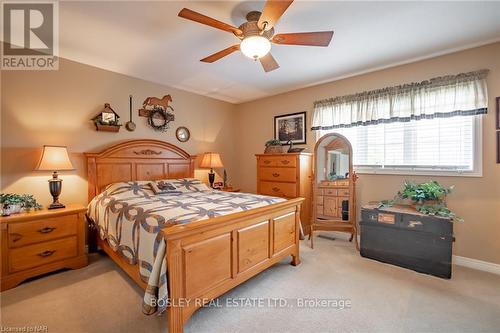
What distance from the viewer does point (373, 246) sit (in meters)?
2.77

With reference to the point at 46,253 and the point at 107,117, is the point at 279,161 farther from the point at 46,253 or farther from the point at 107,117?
the point at 46,253

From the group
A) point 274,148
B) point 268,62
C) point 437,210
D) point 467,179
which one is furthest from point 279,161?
point 467,179

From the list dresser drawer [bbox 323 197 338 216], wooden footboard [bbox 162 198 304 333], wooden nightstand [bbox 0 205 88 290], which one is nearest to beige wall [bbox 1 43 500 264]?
dresser drawer [bbox 323 197 338 216]

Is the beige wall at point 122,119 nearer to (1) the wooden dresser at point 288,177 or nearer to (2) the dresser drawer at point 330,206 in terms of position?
(2) the dresser drawer at point 330,206

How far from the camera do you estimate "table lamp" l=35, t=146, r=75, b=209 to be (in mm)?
2473

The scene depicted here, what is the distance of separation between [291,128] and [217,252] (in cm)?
299

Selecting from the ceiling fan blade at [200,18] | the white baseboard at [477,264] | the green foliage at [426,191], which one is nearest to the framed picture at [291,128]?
the green foliage at [426,191]

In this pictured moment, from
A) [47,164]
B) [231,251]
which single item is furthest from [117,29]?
[231,251]

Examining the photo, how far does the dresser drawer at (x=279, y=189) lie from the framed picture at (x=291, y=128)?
0.94 meters

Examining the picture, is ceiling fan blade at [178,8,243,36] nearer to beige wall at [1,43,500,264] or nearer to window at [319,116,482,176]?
beige wall at [1,43,500,264]

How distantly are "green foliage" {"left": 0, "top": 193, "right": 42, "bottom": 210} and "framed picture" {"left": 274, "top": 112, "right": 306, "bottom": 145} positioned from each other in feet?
12.1

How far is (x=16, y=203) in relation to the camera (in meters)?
2.31

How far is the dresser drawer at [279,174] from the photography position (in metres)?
3.58

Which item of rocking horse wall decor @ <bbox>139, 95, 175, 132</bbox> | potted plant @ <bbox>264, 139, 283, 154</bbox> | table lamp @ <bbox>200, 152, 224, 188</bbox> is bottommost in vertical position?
table lamp @ <bbox>200, 152, 224, 188</bbox>
